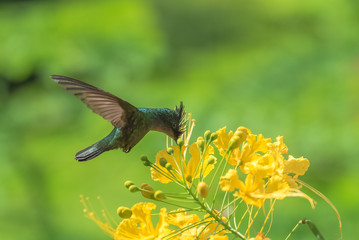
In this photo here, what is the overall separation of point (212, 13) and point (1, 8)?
3.70m

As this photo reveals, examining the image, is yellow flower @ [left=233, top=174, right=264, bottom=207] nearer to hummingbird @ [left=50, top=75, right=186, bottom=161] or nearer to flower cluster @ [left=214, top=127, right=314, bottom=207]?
flower cluster @ [left=214, top=127, right=314, bottom=207]

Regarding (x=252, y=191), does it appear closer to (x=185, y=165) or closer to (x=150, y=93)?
(x=185, y=165)

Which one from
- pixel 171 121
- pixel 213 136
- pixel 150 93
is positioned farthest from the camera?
pixel 150 93

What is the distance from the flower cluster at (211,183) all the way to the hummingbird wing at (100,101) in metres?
0.18

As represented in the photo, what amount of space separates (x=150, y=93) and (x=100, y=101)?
14.5ft

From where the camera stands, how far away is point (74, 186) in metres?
5.04

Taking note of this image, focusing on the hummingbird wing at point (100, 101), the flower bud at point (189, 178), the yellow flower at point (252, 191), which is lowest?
the yellow flower at point (252, 191)

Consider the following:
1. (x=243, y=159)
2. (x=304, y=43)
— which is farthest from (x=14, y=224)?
(x=304, y=43)

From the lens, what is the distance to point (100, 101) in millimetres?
1390

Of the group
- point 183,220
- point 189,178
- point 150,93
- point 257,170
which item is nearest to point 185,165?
point 189,178

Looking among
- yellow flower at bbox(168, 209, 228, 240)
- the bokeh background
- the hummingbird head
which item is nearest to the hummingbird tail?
the hummingbird head

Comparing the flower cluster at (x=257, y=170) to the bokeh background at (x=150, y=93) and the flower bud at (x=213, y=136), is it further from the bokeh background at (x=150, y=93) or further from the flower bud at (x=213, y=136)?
the bokeh background at (x=150, y=93)

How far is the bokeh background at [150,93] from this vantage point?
4.57m

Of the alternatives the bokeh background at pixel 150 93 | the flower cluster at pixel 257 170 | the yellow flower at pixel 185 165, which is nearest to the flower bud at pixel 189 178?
the yellow flower at pixel 185 165
